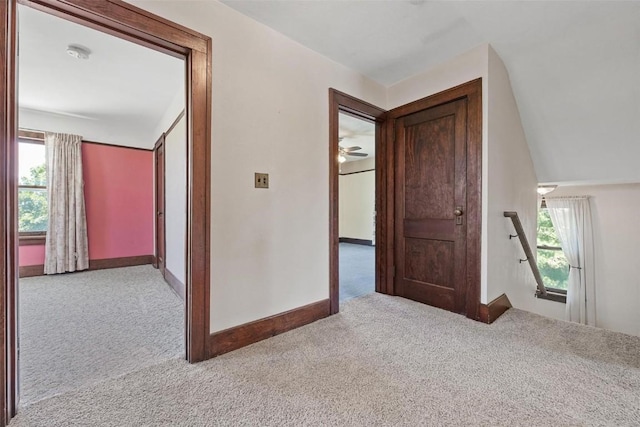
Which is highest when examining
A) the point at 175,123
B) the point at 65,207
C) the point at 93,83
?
the point at 93,83

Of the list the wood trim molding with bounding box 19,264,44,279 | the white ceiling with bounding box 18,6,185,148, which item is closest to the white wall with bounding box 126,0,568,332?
the white ceiling with bounding box 18,6,185,148

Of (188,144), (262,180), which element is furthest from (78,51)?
(262,180)

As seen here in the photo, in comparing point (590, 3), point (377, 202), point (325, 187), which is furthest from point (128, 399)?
point (590, 3)

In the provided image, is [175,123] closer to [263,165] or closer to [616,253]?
[263,165]

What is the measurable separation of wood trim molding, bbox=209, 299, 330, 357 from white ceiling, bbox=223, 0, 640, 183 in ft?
6.97

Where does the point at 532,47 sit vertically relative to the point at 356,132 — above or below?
below

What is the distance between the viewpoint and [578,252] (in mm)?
4074

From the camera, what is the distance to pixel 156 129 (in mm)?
4410

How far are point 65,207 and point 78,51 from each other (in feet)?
8.79

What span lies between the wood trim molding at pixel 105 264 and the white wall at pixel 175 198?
1467 mm

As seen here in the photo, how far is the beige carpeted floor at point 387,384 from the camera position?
117 centimetres

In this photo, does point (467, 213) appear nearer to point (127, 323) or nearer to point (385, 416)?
point (385, 416)

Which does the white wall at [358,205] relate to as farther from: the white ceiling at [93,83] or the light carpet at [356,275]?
the white ceiling at [93,83]

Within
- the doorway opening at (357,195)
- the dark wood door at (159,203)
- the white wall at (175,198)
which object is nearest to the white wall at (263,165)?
the white wall at (175,198)
